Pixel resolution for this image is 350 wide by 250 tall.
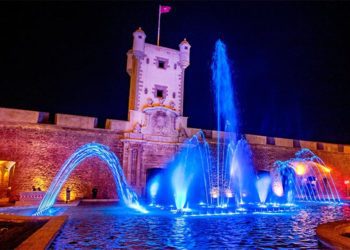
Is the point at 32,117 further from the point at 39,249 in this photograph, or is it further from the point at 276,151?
the point at 276,151

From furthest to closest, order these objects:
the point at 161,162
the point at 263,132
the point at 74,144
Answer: the point at 263,132
the point at 161,162
the point at 74,144

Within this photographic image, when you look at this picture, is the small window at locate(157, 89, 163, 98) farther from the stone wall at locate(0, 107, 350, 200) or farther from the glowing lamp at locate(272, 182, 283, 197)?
the glowing lamp at locate(272, 182, 283, 197)

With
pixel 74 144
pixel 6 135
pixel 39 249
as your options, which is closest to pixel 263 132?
pixel 74 144

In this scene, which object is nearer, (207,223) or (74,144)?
(207,223)

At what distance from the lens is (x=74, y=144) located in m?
19.7

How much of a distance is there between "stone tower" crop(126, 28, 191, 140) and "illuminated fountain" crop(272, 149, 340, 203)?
36.9 ft

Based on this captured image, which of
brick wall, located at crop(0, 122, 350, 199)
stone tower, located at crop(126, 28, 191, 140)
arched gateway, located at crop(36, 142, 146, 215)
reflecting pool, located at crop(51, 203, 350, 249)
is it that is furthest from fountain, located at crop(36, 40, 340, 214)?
reflecting pool, located at crop(51, 203, 350, 249)

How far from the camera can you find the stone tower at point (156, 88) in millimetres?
21875

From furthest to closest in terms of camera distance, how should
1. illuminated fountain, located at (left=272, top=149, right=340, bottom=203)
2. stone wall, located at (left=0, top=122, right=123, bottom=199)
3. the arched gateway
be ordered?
1. illuminated fountain, located at (left=272, top=149, right=340, bottom=203)
2. the arched gateway
3. stone wall, located at (left=0, top=122, right=123, bottom=199)

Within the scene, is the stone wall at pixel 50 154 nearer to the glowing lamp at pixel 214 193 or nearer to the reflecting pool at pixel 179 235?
the glowing lamp at pixel 214 193

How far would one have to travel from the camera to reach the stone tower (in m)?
21.9

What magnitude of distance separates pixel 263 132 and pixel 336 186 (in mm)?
15537

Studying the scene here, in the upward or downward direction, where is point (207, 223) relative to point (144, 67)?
downward

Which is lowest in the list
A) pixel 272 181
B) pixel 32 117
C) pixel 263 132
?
pixel 272 181
